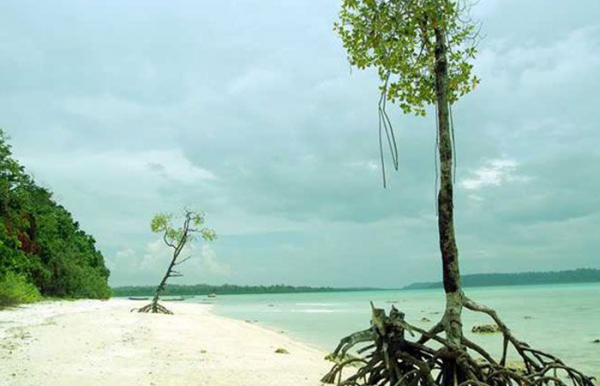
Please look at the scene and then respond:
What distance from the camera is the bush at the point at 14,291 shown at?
30.5 m

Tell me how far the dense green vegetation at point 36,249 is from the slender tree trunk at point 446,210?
2163 cm

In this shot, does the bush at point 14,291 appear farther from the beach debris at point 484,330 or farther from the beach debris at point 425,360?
the beach debris at point 425,360

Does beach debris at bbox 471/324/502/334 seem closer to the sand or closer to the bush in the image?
the sand

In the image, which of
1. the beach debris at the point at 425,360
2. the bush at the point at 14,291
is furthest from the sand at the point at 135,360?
the bush at the point at 14,291

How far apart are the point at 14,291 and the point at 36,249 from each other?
521 inches

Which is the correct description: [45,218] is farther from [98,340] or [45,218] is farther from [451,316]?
[451,316]

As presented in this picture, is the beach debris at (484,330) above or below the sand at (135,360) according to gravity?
below

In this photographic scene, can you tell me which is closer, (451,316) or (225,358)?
(451,316)

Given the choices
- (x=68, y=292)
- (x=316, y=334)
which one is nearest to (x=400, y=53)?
(x=316, y=334)

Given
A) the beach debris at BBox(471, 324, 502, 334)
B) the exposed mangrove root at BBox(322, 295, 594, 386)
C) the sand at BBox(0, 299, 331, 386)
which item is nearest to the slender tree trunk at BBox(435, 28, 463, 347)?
the exposed mangrove root at BBox(322, 295, 594, 386)

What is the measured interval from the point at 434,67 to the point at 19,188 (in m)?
23.6

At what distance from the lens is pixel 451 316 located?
8398 mm

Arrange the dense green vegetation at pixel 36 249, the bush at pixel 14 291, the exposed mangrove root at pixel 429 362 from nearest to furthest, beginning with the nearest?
the exposed mangrove root at pixel 429 362
the dense green vegetation at pixel 36 249
the bush at pixel 14 291

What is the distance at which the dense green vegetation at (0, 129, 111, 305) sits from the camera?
2569cm
